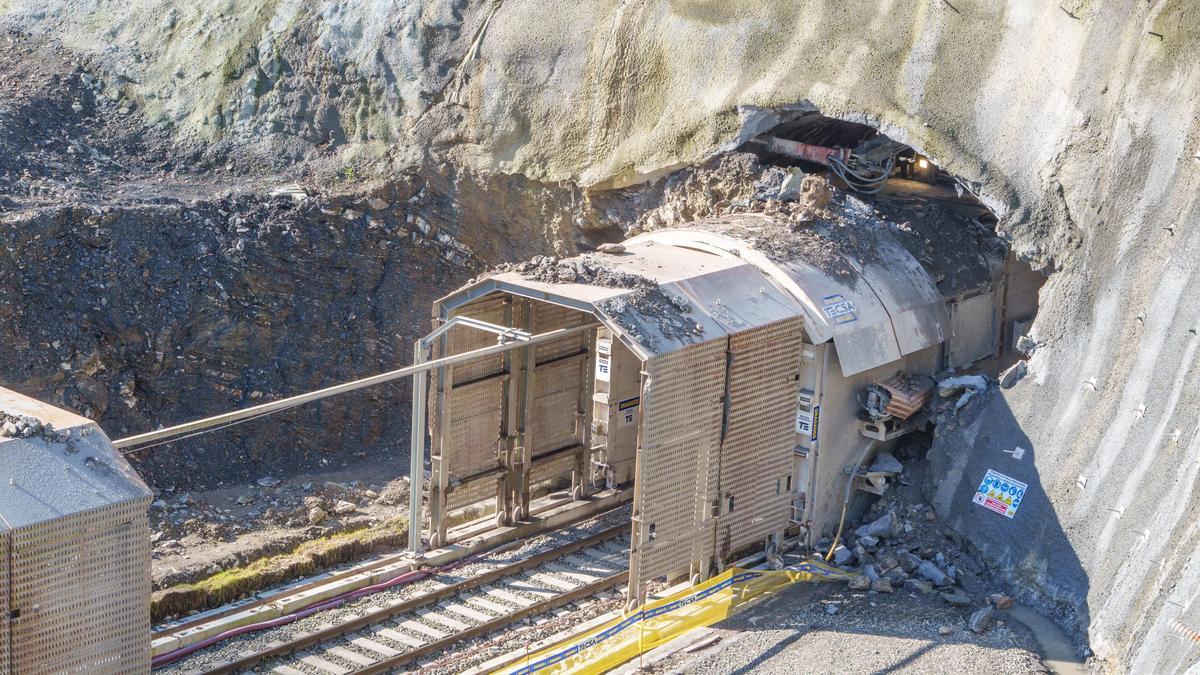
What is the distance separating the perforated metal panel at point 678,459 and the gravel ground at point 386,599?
1.30m

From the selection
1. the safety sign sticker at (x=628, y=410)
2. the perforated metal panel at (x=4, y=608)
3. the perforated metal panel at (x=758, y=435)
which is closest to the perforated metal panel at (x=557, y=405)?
the safety sign sticker at (x=628, y=410)

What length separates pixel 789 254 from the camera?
1367cm

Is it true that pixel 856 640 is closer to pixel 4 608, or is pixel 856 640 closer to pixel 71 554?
pixel 71 554

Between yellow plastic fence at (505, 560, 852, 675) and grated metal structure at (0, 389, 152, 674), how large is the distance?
10.4ft

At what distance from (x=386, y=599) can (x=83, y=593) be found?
4172 millimetres

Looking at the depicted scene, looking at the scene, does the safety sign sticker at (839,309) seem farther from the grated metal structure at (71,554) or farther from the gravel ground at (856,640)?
the grated metal structure at (71,554)

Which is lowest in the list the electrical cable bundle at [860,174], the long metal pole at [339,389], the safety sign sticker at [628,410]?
the safety sign sticker at [628,410]

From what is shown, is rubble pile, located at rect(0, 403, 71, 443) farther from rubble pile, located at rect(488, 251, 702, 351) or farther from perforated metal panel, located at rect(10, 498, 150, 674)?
rubble pile, located at rect(488, 251, 702, 351)

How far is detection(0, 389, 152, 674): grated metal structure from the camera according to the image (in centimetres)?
902

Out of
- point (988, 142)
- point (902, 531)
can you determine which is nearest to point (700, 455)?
point (902, 531)

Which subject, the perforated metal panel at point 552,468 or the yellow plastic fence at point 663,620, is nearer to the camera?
the yellow plastic fence at point 663,620

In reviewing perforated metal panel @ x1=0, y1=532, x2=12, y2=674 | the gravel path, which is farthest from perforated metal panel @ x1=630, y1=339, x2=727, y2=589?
perforated metal panel @ x1=0, y1=532, x2=12, y2=674

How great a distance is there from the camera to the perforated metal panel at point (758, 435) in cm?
1274

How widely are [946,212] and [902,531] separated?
3958mm
